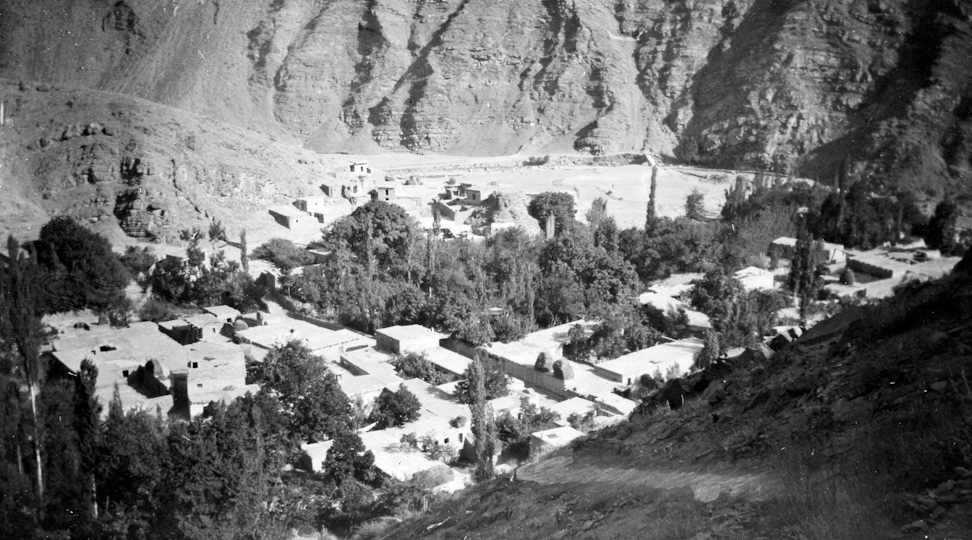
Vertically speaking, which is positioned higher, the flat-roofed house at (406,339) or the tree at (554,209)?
the tree at (554,209)

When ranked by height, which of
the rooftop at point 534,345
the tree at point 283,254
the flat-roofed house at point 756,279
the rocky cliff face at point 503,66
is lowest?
the rooftop at point 534,345

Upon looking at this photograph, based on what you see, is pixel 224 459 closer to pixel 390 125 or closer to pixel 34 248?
pixel 34 248

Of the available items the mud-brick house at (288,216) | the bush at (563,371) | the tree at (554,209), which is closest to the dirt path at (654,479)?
the bush at (563,371)

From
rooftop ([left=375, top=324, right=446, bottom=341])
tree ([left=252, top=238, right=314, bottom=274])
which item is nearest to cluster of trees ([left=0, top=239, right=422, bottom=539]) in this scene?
rooftop ([left=375, top=324, right=446, bottom=341])

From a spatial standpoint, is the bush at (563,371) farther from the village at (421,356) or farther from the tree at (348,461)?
the tree at (348,461)

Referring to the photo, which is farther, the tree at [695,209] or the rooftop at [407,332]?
the tree at [695,209]

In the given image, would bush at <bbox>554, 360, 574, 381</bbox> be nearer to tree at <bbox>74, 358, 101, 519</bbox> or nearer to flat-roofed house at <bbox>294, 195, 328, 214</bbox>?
tree at <bbox>74, 358, 101, 519</bbox>

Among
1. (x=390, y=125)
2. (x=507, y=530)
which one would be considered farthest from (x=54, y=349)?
(x=390, y=125)
